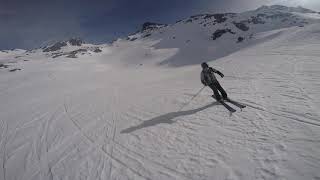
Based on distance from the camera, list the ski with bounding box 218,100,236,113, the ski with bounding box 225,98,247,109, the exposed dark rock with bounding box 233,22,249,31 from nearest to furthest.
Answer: the ski with bounding box 218,100,236,113 → the ski with bounding box 225,98,247,109 → the exposed dark rock with bounding box 233,22,249,31

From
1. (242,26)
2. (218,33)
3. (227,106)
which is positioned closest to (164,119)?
(227,106)

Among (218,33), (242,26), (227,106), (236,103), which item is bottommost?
(227,106)

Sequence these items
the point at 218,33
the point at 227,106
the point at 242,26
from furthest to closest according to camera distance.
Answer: the point at 242,26, the point at 218,33, the point at 227,106

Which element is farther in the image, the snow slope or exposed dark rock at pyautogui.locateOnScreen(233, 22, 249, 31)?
exposed dark rock at pyautogui.locateOnScreen(233, 22, 249, 31)

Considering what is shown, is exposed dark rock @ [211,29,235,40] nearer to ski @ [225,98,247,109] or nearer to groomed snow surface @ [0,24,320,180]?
groomed snow surface @ [0,24,320,180]

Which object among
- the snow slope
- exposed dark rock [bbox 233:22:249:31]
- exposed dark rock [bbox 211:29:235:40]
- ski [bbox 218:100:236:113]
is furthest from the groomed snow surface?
exposed dark rock [bbox 233:22:249:31]

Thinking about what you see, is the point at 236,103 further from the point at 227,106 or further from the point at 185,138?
the point at 185,138

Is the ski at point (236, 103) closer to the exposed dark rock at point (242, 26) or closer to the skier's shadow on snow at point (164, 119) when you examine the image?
the skier's shadow on snow at point (164, 119)

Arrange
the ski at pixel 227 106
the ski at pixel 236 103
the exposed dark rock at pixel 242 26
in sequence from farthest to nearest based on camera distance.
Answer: the exposed dark rock at pixel 242 26 < the ski at pixel 236 103 < the ski at pixel 227 106

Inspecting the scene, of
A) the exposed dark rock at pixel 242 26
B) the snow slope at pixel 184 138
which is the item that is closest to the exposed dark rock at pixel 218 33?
the exposed dark rock at pixel 242 26

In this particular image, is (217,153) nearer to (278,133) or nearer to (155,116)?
(278,133)

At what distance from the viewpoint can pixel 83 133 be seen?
10266 millimetres

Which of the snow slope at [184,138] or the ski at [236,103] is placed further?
the ski at [236,103]

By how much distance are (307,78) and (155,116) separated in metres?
7.94
